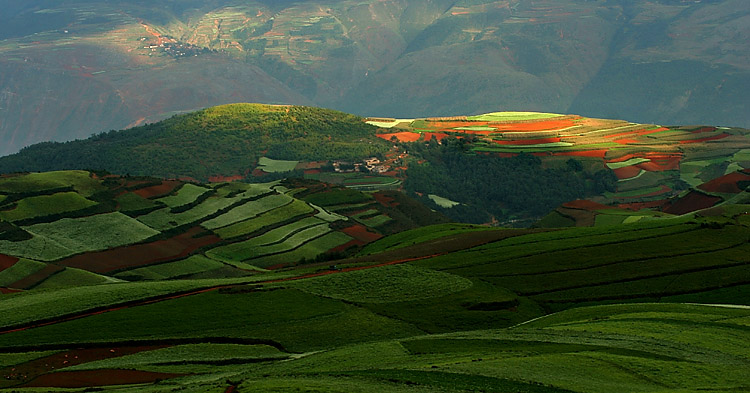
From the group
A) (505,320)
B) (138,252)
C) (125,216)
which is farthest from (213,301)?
(125,216)

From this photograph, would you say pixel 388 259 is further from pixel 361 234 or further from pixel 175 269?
pixel 361 234

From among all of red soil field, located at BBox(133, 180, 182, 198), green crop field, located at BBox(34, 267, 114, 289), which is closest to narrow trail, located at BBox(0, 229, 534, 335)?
green crop field, located at BBox(34, 267, 114, 289)

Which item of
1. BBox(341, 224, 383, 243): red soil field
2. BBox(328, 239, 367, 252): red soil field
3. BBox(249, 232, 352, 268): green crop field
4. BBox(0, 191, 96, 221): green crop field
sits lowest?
BBox(341, 224, 383, 243): red soil field

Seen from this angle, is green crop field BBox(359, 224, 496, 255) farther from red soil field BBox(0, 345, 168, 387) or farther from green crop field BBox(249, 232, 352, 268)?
red soil field BBox(0, 345, 168, 387)

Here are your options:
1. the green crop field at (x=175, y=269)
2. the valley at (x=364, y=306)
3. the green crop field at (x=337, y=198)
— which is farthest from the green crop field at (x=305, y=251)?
the green crop field at (x=337, y=198)

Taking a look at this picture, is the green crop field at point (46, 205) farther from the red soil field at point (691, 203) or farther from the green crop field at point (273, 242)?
the red soil field at point (691, 203)

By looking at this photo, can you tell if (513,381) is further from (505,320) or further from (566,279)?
(566,279)

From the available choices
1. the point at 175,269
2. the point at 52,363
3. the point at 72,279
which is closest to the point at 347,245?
the point at 175,269
